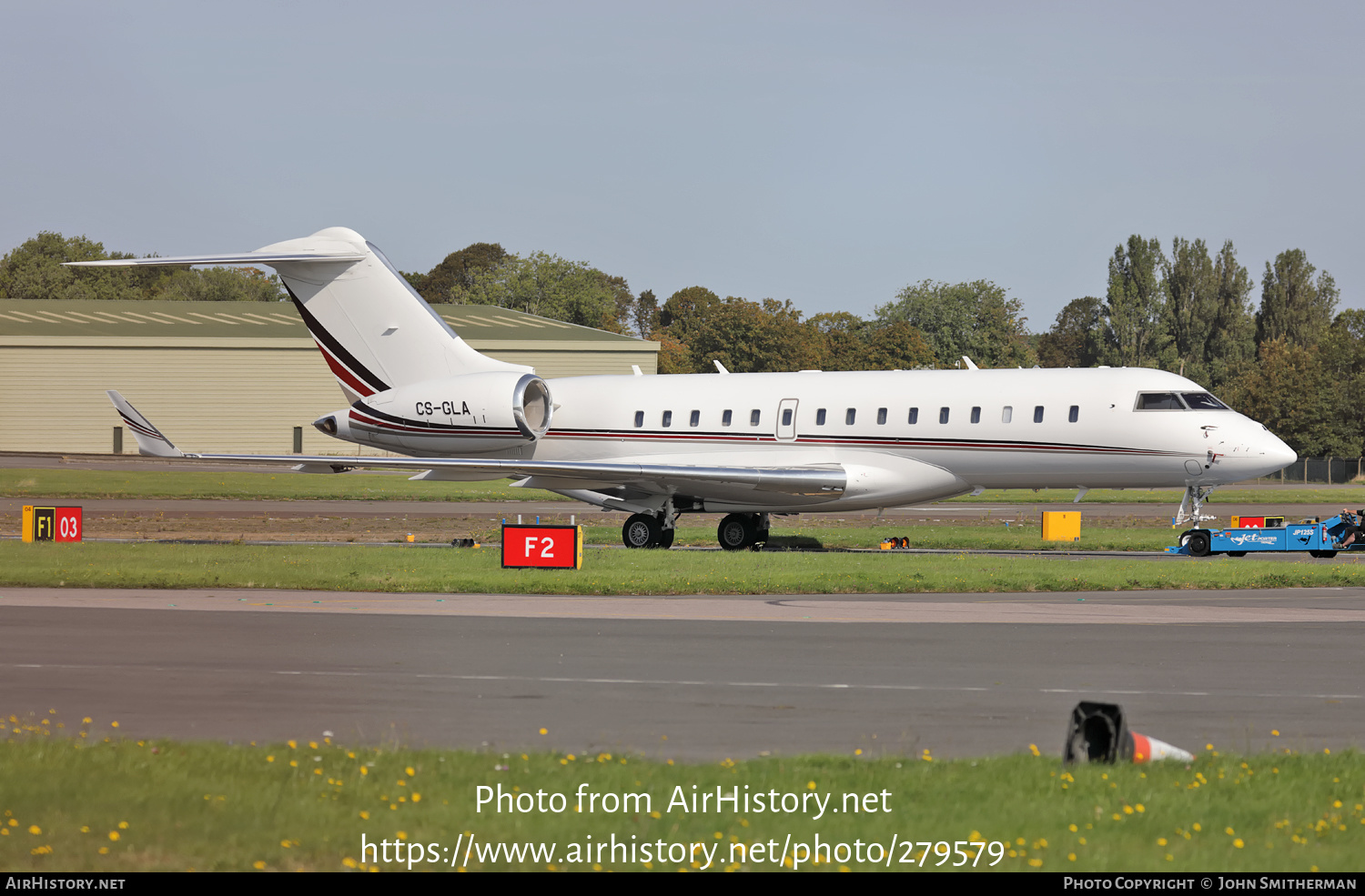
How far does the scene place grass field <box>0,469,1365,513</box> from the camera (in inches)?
1928

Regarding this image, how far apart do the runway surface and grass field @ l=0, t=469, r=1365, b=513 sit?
30.1 m

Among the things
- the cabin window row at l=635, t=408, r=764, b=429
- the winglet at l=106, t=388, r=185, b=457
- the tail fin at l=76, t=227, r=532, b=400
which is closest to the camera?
the winglet at l=106, t=388, r=185, b=457

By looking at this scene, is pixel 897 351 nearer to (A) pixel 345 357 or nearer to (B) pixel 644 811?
(A) pixel 345 357

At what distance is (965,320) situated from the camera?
4737 inches

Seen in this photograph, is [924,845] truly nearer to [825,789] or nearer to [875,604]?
[825,789]

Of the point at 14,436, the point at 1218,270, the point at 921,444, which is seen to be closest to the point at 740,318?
the point at 1218,270

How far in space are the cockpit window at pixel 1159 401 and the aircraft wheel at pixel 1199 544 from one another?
255 centimetres

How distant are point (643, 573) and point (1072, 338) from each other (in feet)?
481

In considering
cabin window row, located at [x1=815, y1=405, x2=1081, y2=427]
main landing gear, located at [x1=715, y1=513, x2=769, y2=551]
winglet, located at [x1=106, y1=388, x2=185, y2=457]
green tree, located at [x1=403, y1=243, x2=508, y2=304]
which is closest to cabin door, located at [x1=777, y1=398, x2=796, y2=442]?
cabin window row, located at [x1=815, y1=405, x2=1081, y2=427]

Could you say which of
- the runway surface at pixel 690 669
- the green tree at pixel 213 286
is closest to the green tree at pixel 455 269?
the green tree at pixel 213 286

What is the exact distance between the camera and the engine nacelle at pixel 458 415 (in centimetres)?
3175

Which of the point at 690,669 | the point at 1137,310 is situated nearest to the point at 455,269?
the point at 1137,310

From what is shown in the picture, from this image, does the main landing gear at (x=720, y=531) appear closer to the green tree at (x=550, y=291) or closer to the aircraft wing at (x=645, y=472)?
the aircraft wing at (x=645, y=472)

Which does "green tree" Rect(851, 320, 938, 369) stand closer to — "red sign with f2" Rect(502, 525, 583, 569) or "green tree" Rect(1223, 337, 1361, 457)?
"green tree" Rect(1223, 337, 1361, 457)
